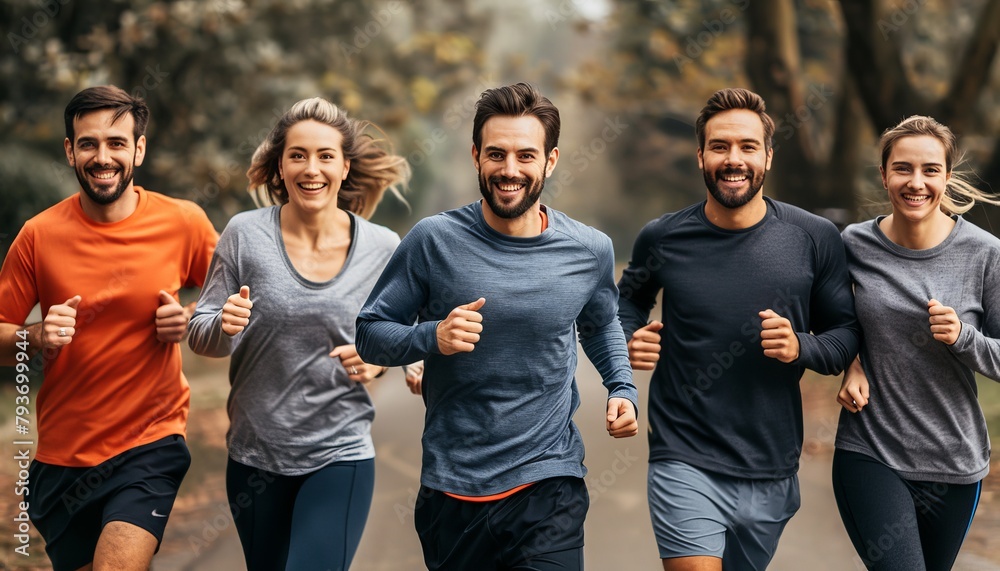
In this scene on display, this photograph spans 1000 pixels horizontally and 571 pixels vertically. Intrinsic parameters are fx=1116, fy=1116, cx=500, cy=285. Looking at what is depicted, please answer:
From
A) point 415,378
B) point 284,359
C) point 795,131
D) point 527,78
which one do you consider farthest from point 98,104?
point 527,78

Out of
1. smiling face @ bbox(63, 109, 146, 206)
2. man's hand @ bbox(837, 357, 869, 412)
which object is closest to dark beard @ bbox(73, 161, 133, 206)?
smiling face @ bbox(63, 109, 146, 206)

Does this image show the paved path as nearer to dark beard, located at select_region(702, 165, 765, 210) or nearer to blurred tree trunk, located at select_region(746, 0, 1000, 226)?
blurred tree trunk, located at select_region(746, 0, 1000, 226)

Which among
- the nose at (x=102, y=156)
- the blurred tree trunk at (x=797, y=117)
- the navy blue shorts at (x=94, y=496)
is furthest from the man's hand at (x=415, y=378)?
the blurred tree trunk at (x=797, y=117)

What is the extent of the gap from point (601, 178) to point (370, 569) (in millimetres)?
10322

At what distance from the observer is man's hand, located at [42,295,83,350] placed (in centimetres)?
373

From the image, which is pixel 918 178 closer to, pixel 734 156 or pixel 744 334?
pixel 734 156

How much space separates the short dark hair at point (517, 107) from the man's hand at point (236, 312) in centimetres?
93

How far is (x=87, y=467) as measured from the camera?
392 cm

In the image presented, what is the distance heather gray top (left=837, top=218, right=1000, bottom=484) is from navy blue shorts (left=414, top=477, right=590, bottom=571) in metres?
1.07

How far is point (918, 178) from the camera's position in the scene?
374 centimetres

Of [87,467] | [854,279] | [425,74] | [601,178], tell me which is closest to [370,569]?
[87,467]

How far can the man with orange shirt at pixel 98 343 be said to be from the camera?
3.92 m

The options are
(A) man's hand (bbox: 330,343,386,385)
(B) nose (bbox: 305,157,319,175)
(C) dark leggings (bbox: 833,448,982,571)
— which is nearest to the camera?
Result: (C) dark leggings (bbox: 833,448,982,571)

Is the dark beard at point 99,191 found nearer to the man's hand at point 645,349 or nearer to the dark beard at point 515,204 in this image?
the dark beard at point 515,204
